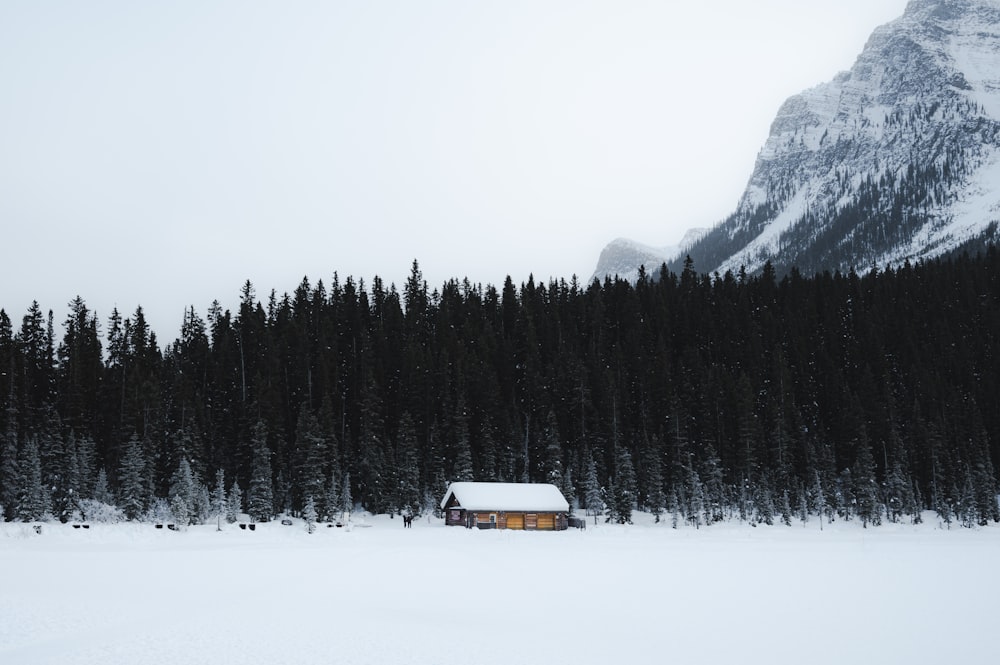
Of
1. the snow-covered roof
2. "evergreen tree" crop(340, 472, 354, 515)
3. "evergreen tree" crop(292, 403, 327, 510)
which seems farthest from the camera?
"evergreen tree" crop(340, 472, 354, 515)

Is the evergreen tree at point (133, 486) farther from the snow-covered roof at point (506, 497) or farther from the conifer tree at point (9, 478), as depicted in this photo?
the snow-covered roof at point (506, 497)

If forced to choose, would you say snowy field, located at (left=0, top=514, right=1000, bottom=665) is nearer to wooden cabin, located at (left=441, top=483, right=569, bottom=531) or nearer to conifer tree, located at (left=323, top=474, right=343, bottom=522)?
conifer tree, located at (left=323, top=474, right=343, bottom=522)

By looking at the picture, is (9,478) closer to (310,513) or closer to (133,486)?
(133,486)

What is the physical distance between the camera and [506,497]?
67812mm

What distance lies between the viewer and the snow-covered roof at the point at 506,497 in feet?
219

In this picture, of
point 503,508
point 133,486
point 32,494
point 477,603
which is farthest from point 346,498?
point 477,603

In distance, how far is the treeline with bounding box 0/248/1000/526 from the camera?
7150 centimetres

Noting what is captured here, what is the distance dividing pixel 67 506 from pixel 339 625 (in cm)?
4972

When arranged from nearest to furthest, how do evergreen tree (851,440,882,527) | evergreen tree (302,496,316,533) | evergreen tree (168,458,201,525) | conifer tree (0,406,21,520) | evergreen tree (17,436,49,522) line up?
evergreen tree (17,436,49,522) → evergreen tree (302,496,316,533) → evergreen tree (168,458,201,525) → conifer tree (0,406,21,520) → evergreen tree (851,440,882,527)

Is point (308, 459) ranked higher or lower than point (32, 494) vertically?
higher

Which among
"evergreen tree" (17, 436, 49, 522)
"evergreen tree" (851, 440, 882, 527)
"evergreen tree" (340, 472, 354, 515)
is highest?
"evergreen tree" (17, 436, 49, 522)

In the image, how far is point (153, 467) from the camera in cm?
6850

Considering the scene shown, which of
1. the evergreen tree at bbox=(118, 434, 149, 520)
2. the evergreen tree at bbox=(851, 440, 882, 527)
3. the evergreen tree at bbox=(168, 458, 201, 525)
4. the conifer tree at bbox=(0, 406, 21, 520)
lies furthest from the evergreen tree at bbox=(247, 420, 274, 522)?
the evergreen tree at bbox=(851, 440, 882, 527)

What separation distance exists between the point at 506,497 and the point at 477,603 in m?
44.3
